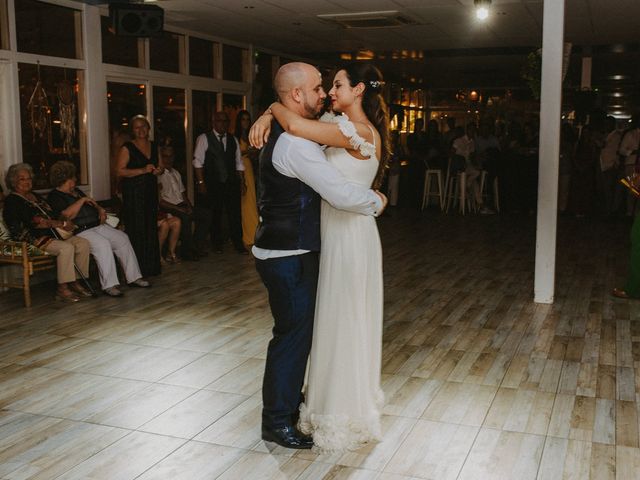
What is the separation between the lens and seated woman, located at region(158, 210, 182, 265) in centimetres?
784

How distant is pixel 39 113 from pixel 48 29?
83 centimetres

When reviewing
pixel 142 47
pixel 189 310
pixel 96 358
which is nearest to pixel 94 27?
pixel 142 47

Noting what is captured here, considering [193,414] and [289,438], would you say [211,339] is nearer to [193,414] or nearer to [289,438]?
[193,414]

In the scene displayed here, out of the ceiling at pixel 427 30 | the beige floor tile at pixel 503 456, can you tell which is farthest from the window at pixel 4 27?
the beige floor tile at pixel 503 456

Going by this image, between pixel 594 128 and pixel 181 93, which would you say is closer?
pixel 181 93

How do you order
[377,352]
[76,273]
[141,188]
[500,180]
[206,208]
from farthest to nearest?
1. [500,180]
2. [206,208]
3. [141,188]
4. [76,273]
5. [377,352]

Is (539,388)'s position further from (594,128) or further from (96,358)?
(594,128)

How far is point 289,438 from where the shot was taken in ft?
10.7

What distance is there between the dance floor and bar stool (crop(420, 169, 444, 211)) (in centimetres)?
597

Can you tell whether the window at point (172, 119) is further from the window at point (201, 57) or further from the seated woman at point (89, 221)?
the seated woman at point (89, 221)

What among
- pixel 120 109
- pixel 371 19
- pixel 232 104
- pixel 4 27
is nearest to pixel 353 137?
pixel 4 27

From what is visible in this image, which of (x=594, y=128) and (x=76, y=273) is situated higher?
(x=594, y=128)

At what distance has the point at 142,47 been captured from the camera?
29.1 feet

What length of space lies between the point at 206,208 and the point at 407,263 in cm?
232
